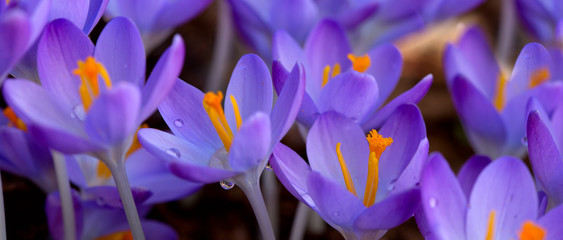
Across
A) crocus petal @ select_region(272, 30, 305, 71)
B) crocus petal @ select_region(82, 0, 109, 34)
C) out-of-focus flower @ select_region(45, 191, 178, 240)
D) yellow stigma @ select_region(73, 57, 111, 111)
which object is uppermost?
crocus petal @ select_region(82, 0, 109, 34)

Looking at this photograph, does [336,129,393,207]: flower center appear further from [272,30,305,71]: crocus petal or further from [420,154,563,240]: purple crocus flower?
[272,30,305,71]: crocus petal

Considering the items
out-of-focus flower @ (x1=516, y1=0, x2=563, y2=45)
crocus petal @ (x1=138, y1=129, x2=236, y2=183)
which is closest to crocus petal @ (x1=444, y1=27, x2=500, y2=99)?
out-of-focus flower @ (x1=516, y1=0, x2=563, y2=45)

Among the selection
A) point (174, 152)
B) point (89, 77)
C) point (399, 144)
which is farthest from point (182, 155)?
point (399, 144)

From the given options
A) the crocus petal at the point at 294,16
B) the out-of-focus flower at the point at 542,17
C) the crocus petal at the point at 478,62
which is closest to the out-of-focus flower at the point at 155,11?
the crocus petal at the point at 294,16

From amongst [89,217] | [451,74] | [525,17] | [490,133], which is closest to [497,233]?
[490,133]

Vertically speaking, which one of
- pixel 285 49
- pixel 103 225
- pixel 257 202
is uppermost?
pixel 285 49

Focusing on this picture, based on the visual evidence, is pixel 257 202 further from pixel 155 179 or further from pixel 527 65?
pixel 527 65
